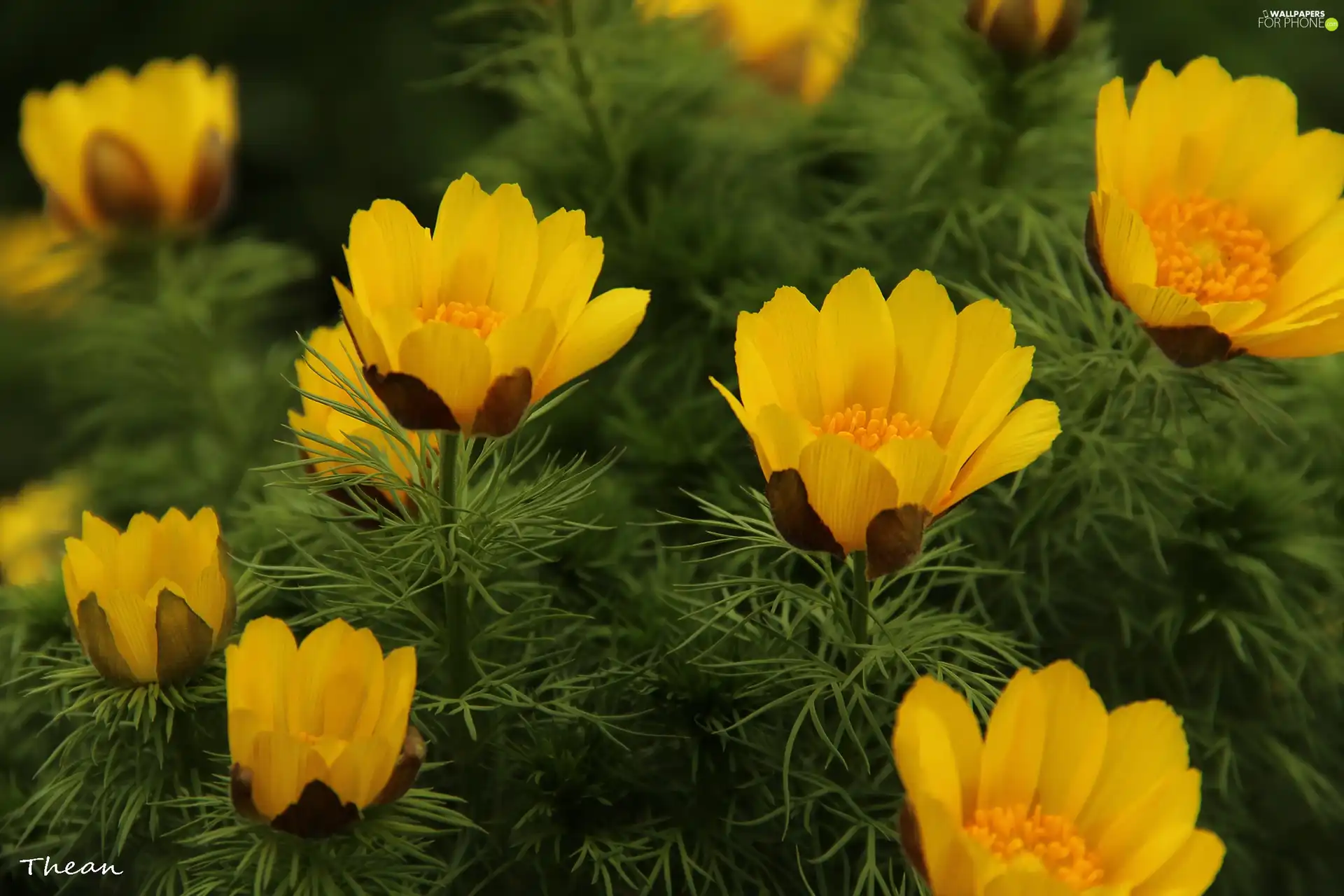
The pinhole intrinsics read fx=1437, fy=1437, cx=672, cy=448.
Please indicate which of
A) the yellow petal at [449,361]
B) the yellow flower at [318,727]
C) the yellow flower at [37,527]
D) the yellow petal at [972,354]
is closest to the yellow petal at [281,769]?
the yellow flower at [318,727]

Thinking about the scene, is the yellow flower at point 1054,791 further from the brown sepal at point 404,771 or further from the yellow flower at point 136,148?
the yellow flower at point 136,148

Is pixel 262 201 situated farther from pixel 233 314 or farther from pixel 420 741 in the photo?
pixel 420 741

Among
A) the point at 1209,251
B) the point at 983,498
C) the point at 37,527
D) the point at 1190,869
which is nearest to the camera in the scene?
the point at 1190,869

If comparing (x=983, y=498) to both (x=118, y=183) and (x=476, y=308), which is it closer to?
(x=476, y=308)

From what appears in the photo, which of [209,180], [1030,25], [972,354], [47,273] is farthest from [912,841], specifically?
[47,273]

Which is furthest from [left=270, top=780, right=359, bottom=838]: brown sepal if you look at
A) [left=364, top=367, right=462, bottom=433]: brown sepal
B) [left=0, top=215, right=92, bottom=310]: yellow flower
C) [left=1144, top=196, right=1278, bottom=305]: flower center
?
[left=0, top=215, right=92, bottom=310]: yellow flower

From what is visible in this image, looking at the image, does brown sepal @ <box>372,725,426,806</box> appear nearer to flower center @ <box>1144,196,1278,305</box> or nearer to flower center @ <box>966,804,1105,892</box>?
flower center @ <box>966,804,1105,892</box>
